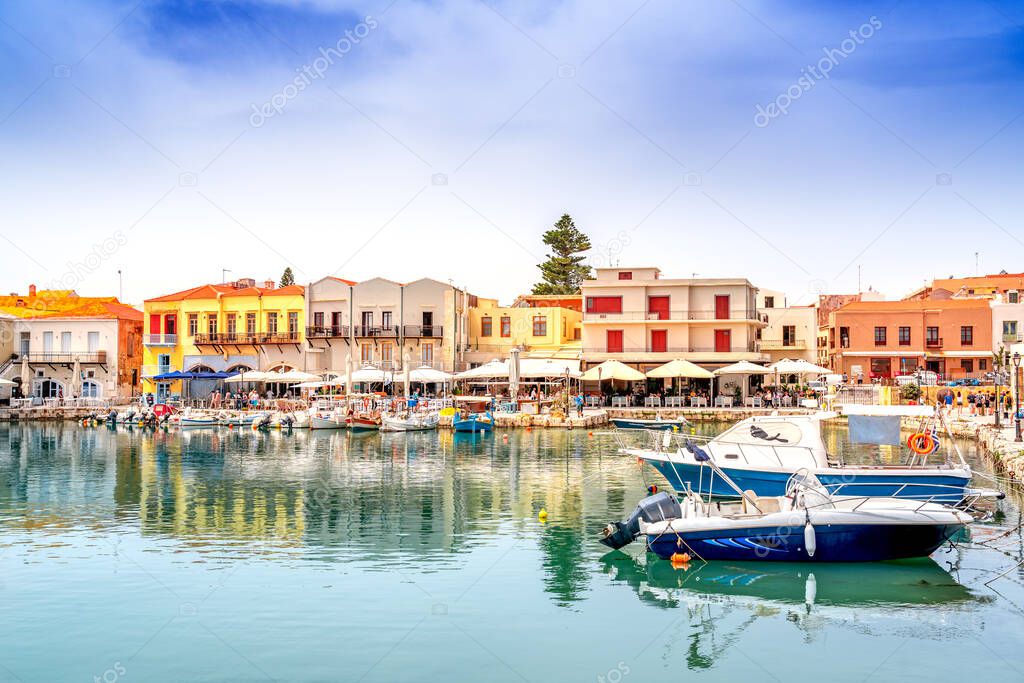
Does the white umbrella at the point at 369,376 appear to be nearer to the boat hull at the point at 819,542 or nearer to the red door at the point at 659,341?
the red door at the point at 659,341

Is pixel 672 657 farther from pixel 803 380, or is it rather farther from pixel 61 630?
pixel 803 380

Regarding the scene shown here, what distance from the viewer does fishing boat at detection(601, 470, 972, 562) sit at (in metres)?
14.8

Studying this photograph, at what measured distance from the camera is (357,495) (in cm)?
2308

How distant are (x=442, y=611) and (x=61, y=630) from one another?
5133 mm

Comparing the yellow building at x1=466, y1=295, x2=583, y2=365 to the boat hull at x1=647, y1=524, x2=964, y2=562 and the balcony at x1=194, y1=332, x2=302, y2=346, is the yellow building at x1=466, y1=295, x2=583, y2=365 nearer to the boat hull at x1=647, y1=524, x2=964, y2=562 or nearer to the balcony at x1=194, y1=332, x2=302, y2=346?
the balcony at x1=194, y1=332, x2=302, y2=346

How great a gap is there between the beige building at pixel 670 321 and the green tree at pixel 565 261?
22.9 m

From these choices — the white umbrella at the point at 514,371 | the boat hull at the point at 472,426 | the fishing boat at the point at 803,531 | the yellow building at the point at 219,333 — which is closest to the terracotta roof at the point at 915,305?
the white umbrella at the point at 514,371

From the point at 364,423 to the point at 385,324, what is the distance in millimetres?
15783

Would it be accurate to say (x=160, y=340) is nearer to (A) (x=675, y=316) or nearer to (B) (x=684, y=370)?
(A) (x=675, y=316)

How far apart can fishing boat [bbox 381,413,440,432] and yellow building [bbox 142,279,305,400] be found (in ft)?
56.9

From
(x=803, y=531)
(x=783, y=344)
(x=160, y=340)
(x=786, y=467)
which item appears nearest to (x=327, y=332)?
(x=160, y=340)

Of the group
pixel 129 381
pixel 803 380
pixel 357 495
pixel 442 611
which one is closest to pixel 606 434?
pixel 357 495

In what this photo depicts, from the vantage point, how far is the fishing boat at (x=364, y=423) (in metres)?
43.2

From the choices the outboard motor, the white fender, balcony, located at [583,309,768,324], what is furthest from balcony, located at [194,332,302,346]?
the white fender
